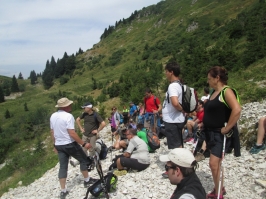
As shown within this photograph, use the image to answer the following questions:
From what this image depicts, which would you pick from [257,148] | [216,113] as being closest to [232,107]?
[216,113]

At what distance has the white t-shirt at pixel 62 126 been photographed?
5.59 meters

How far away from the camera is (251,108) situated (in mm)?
9289

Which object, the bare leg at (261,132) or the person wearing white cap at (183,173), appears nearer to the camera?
Answer: the person wearing white cap at (183,173)

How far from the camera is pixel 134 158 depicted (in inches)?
265

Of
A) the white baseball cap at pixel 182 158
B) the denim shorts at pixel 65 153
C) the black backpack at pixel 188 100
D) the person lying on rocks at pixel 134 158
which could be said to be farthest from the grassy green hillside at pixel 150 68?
the white baseball cap at pixel 182 158

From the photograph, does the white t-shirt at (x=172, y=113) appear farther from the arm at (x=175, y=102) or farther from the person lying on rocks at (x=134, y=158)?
the person lying on rocks at (x=134, y=158)

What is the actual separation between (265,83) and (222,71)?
427 inches

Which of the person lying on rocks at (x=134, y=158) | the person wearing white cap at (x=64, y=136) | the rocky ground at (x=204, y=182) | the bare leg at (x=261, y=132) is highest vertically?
the person wearing white cap at (x=64, y=136)

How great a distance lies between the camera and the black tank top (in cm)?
380

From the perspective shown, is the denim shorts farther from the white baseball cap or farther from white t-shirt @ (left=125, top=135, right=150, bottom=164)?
the white baseball cap

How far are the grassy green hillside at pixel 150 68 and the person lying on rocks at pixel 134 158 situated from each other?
19.8 feet

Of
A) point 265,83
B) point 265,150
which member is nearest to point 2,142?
point 265,83

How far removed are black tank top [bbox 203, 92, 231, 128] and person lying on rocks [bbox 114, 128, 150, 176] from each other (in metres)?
3.02

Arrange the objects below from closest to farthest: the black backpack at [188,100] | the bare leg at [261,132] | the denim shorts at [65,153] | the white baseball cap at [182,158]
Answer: the white baseball cap at [182,158]
the black backpack at [188,100]
the denim shorts at [65,153]
the bare leg at [261,132]
